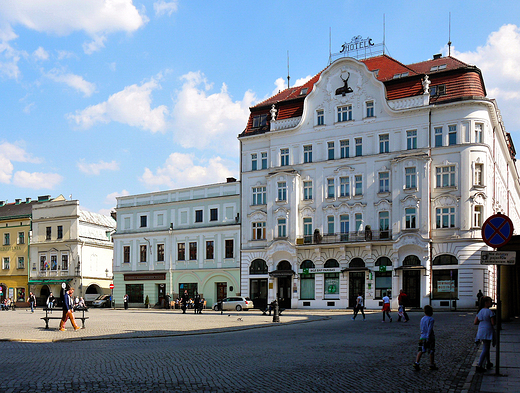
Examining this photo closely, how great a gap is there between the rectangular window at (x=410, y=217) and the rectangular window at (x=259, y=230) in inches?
554

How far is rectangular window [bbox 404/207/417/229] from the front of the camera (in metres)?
47.2

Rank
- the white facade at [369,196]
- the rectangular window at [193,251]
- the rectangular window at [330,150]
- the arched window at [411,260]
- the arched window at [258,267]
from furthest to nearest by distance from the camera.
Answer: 1. the rectangular window at [193,251]
2. the arched window at [258,267]
3. the rectangular window at [330,150]
4. the arched window at [411,260]
5. the white facade at [369,196]

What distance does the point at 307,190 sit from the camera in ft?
174

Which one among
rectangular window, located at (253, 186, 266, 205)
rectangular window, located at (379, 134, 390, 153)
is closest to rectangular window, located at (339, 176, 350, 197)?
rectangular window, located at (379, 134, 390, 153)

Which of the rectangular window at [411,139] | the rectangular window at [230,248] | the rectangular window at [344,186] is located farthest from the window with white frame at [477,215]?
the rectangular window at [230,248]

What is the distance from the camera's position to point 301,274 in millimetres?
52125

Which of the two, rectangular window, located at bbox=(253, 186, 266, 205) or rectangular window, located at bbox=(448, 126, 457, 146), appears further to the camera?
rectangular window, located at bbox=(253, 186, 266, 205)

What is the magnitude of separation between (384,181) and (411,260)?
23.3ft

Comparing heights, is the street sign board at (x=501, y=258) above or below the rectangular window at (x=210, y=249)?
above

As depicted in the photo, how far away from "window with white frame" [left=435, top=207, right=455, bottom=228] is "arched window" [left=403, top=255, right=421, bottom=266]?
3.15 metres

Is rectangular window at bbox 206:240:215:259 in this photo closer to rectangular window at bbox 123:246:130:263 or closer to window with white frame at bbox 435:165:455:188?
rectangular window at bbox 123:246:130:263

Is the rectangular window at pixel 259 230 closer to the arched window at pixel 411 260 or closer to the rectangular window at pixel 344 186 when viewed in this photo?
the rectangular window at pixel 344 186

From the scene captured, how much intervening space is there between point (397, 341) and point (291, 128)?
1424 inches

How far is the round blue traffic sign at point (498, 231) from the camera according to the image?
38.6 ft
